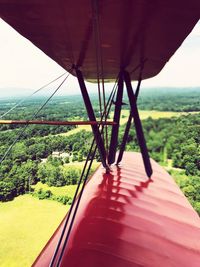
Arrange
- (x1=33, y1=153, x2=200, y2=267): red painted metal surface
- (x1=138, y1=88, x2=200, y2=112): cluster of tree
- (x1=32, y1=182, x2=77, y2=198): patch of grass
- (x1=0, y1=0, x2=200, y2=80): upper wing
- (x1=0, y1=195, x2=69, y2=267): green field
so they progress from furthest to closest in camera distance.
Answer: (x1=32, y1=182, x2=77, y2=198): patch of grass, (x1=0, y1=195, x2=69, y2=267): green field, (x1=33, y1=153, x2=200, y2=267): red painted metal surface, (x1=0, y1=0, x2=200, y2=80): upper wing, (x1=138, y1=88, x2=200, y2=112): cluster of tree

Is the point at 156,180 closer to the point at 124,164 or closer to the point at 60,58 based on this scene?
the point at 124,164

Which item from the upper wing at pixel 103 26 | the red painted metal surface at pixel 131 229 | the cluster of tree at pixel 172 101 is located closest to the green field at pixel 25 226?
the red painted metal surface at pixel 131 229

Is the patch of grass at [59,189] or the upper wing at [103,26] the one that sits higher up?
the upper wing at [103,26]

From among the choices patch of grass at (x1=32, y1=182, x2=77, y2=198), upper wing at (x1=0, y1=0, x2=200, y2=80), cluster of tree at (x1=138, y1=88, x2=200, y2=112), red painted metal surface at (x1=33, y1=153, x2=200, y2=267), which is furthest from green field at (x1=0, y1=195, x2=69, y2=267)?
cluster of tree at (x1=138, y1=88, x2=200, y2=112)

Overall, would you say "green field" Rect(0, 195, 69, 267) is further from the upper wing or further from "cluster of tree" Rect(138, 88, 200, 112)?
"cluster of tree" Rect(138, 88, 200, 112)

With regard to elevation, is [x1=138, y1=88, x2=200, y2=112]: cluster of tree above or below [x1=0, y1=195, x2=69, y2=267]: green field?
above

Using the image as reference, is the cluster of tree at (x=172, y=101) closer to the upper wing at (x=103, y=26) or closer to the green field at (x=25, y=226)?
the upper wing at (x=103, y=26)
